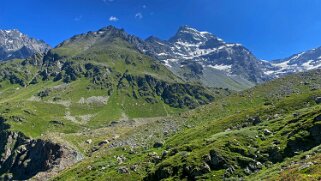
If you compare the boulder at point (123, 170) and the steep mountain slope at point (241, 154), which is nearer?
the steep mountain slope at point (241, 154)

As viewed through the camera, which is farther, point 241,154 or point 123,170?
point 123,170

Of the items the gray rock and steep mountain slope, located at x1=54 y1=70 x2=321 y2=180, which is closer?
steep mountain slope, located at x1=54 y1=70 x2=321 y2=180

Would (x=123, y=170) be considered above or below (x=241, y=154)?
above

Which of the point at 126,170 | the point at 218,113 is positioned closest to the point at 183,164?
the point at 126,170

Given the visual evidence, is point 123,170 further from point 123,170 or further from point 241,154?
point 241,154

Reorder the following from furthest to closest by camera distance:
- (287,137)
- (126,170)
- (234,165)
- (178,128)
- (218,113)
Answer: (218,113) → (178,128) → (126,170) → (287,137) → (234,165)

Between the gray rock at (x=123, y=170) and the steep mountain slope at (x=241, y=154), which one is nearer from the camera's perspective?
the steep mountain slope at (x=241, y=154)

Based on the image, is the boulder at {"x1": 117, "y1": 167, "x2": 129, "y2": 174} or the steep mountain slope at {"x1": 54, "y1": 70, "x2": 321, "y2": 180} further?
the boulder at {"x1": 117, "y1": 167, "x2": 129, "y2": 174}

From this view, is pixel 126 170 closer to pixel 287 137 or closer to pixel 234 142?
pixel 234 142

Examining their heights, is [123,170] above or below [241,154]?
above

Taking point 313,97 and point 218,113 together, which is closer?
point 313,97

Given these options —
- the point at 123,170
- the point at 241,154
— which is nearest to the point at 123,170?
the point at 123,170

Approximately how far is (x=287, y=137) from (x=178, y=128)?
231 feet

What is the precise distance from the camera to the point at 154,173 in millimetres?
65875
